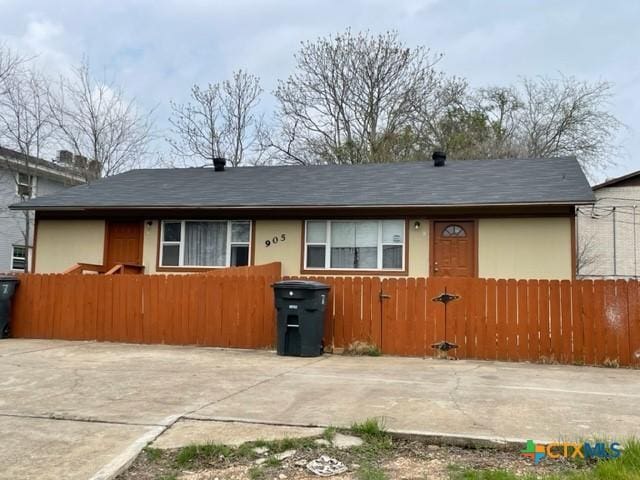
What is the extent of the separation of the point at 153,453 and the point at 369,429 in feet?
5.23

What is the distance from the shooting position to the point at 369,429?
4.26m

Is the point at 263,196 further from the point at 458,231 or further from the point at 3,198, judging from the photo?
the point at 3,198

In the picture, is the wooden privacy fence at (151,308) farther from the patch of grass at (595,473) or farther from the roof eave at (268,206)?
the patch of grass at (595,473)

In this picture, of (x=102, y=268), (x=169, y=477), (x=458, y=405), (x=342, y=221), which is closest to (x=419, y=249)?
(x=342, y=221)

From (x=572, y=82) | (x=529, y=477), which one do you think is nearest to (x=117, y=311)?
(x=529, y=477)

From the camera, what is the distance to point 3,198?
82.4ft

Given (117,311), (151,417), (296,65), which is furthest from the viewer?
(296,65)

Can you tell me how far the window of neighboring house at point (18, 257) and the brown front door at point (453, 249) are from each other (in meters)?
22.0

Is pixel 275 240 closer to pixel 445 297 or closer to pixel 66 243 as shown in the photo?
pixel 445 297

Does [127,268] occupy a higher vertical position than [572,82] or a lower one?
lower

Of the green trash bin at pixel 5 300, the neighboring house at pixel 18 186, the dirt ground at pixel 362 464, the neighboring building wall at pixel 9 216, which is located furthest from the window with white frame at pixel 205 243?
the neighboring building wall at pixel 9 216

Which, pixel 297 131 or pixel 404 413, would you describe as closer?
pixel 404 413

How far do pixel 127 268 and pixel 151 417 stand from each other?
9573 mm

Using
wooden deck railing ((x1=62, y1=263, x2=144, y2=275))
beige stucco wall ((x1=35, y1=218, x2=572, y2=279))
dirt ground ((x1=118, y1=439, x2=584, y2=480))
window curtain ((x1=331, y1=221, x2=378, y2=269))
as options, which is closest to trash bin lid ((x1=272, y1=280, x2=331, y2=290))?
window curtain ((x1=331, y1=221, x2=378, y2=269))
